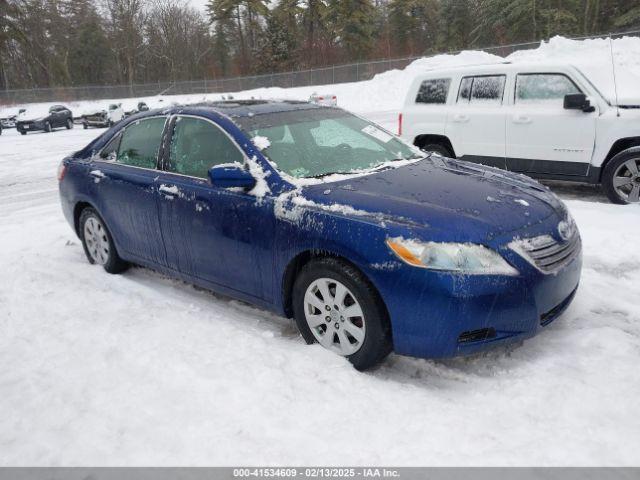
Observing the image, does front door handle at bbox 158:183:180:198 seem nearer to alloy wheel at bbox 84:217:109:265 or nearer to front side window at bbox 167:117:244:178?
front side window at bbox 167:117:244:178

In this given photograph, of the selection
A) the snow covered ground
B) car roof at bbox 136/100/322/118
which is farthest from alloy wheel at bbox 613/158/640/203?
car roof at bbox 136/100/322/118

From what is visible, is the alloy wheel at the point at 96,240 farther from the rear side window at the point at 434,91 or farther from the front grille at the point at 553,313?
the rear side window at the point at 434,91

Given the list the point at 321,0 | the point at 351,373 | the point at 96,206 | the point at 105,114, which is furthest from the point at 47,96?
the point at 351,373

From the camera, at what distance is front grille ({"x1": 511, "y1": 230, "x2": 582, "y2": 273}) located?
9.97ft

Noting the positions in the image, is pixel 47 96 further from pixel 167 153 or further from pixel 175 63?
pixel 167 153

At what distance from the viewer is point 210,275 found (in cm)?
408

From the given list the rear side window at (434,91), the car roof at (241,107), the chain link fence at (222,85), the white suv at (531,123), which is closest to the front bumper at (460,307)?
the car roof at (241,107)

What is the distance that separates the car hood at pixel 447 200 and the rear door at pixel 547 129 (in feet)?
11.8

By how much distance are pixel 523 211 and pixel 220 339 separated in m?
2.23

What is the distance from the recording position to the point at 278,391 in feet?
10.1

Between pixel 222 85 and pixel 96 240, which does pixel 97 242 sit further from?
pixel 222 85

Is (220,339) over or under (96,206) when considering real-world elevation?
under

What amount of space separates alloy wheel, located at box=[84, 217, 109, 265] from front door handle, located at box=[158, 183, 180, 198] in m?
1.28

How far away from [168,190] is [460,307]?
2539 mm
